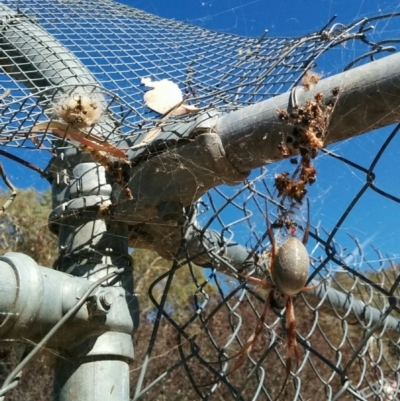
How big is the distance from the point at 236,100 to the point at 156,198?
140mm

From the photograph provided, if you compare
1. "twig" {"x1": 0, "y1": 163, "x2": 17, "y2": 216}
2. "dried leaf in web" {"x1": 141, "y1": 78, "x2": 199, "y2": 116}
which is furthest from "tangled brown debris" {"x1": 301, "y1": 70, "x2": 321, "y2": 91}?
"twig" {"x1": 0, "y1": 163, "x2": 17, "y2": 216}

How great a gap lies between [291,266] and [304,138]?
8 centimetres

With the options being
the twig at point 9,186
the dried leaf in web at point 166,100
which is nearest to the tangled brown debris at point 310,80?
the dried leaf in web at point 166,100

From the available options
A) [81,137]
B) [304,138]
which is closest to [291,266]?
[304,138]

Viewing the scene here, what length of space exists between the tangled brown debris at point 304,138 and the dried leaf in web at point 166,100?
0.37 ft

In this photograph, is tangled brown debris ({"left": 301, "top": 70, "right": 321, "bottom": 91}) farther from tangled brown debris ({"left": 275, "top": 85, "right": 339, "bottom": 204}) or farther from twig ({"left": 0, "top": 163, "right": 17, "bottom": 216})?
twig ({"left": 0, "top": 163, "right": 17, "bottom": 216})

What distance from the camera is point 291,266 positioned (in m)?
0.40

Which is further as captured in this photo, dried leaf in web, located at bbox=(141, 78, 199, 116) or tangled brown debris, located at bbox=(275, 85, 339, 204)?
dried leaf in web, located at bbox=(141, 78, 199, 116)

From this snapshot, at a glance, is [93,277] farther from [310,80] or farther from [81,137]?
[310,80]

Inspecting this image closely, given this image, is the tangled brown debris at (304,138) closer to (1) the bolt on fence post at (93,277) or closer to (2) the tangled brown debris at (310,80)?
(2) the tangled brown debris at (310,80)

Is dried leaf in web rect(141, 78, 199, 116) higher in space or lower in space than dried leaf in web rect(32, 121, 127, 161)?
higher

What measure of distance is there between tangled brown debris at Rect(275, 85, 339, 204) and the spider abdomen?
36 mm

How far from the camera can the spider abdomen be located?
0.40m

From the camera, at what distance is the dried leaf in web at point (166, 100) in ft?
1.70
